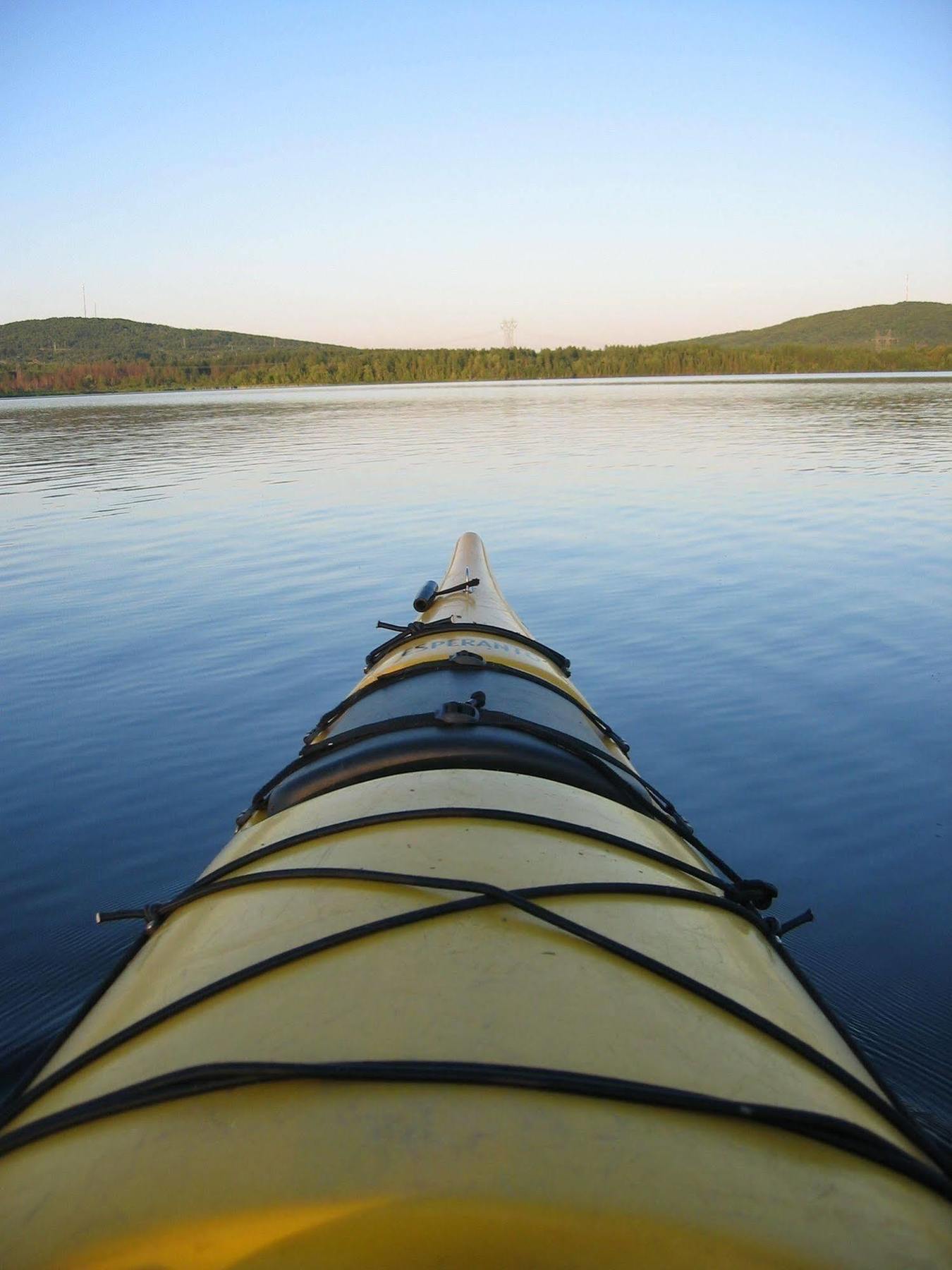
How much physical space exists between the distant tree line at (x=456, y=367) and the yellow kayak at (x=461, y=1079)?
324ft

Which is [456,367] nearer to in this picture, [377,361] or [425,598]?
[377,361]

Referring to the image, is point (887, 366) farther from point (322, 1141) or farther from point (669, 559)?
point (322, 1141)

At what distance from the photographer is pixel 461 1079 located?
1.48m

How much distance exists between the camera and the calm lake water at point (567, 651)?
4.07 metres

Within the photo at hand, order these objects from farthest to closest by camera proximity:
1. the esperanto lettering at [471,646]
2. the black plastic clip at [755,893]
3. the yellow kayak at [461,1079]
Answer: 1. the esperanto lettering at [471,646]
2. the black plastic clip at [755,893]
3. the yellow kayak at [461,1079]

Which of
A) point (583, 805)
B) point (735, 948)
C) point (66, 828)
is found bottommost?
point (66, 828)

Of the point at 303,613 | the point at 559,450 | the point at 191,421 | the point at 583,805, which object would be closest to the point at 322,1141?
the point at 583,805

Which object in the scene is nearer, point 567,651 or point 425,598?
point 425,598

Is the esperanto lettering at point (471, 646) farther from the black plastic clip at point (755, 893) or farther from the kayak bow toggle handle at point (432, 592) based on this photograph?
the black plastic clip at point (755, 893)

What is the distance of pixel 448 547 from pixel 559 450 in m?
12.1

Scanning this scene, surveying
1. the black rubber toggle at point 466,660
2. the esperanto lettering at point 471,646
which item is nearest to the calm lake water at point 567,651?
the esperanto lettering at point 471,646

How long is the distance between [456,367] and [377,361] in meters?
9.74

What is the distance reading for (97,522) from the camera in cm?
1362

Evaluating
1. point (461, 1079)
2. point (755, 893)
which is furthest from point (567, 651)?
point (461, 1079)
